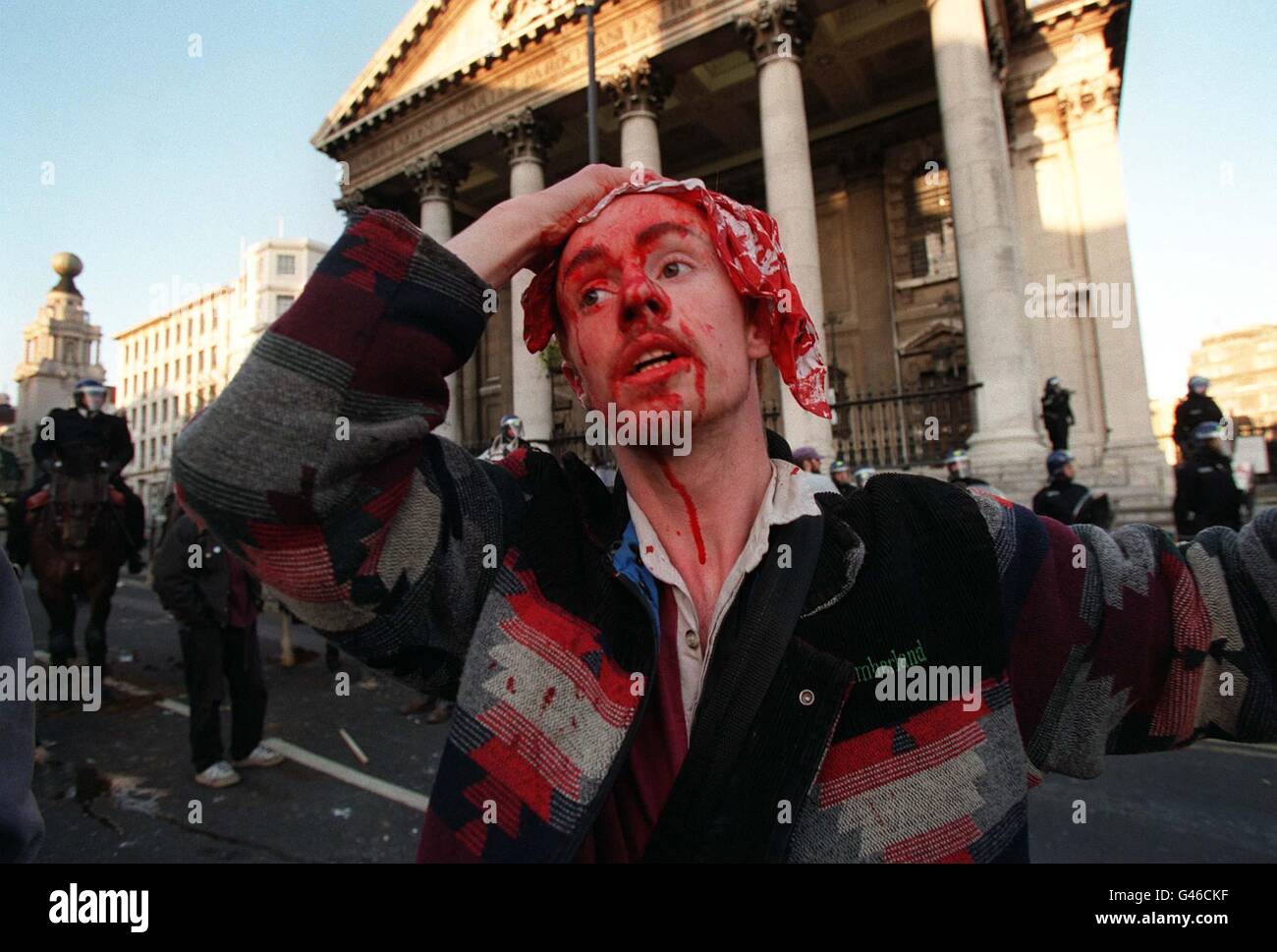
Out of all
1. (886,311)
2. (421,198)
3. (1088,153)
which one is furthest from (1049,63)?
(421,198)

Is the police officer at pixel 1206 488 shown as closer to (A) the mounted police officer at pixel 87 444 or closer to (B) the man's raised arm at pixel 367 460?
(B) the man's raised arm at pixel 367 460

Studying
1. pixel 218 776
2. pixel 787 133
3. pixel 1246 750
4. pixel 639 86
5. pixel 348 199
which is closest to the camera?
pixel 218 776

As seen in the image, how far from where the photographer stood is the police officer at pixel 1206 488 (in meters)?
7.46

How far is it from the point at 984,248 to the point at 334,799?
13.5 meters

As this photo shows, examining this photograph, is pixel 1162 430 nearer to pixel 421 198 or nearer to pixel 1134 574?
pixel 421 198

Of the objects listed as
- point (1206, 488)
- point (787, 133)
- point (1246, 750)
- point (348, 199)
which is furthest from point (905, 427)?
point (348, 199)

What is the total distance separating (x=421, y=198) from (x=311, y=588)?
76.7 ft

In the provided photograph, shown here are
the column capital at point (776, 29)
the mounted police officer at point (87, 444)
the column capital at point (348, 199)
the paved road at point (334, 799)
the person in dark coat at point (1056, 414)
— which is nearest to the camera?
the paved road at point (334, 799)

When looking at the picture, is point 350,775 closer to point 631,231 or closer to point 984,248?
point 631,231

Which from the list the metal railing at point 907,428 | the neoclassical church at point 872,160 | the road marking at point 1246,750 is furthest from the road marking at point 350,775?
the metal railing at point 907,428

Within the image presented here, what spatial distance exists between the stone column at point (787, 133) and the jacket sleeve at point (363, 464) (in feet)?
42.8

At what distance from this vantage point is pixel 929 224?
800 inches

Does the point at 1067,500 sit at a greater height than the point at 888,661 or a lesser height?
greater

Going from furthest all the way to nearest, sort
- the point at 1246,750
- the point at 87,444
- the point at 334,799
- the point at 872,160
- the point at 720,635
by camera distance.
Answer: the point at 872,160, the point at 87,444, the point at 1246,750, the point at 334,799, the point at 720,635
